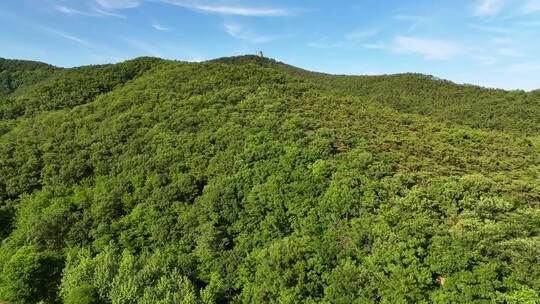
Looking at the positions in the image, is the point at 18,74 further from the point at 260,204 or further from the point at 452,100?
the point at 452,100

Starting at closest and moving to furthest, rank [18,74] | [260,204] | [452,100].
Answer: [260,204] < [452,100] < [18,74]

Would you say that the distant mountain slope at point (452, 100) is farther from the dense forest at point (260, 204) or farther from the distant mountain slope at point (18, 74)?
the distant mountain slope at point (18, 74)

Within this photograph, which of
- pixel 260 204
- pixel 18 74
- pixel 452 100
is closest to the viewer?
pixel 260 204

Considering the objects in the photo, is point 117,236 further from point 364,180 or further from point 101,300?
point 364,180

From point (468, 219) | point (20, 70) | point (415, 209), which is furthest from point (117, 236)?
point (20, 70)

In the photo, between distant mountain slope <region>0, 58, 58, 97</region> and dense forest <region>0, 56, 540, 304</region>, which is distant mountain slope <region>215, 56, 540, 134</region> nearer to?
dense forest <region>0, 56, 540, 304</region>

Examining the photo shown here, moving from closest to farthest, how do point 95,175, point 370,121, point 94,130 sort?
point 95,175
point 370,121
point 94,130

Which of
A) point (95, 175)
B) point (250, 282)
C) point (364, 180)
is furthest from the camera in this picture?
point (95, 175)

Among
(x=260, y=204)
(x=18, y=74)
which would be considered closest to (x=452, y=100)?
(x=260, y=204)

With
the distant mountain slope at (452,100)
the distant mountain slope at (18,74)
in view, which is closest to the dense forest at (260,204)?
the distant mountain slope at (452,100)
